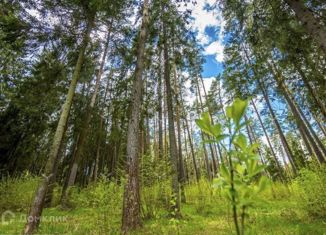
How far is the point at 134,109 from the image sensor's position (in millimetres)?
5594

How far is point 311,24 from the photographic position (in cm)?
414

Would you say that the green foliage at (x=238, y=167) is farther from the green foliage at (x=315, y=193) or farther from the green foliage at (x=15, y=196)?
the green foliage at (x=15, y=196)

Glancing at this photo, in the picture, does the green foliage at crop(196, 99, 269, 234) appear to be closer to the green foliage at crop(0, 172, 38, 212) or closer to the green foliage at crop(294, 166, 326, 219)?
the green foliage at crop(294, 166, 326, 219)

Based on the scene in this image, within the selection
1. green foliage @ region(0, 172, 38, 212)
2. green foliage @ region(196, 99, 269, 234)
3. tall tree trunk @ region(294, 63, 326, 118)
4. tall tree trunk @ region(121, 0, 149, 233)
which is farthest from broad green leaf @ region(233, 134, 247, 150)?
green foliage @ region(0, 172, 38, 212)

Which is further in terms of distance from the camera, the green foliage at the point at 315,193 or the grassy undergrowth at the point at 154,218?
the green foliage at the point at 315,193

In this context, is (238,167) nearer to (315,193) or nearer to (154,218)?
(315,193)

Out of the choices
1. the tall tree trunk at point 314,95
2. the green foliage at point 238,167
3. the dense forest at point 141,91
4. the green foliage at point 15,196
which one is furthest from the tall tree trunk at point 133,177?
the tall tree trunk at point 314,95

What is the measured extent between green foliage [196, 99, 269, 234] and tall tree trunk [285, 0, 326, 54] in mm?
4418

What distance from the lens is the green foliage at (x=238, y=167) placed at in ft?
2.07

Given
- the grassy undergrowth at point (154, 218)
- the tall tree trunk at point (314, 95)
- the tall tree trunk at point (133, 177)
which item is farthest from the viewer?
the tall tree trunk at point (314, 95)

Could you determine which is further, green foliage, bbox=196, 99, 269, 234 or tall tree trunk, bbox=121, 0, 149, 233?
tall tree trunk, bbox=121, 0, 149, 233

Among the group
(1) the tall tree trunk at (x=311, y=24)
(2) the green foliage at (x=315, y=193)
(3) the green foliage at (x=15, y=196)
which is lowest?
(2) the green foliage at (x=315, y=193)

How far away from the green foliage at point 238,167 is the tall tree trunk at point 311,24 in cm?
442

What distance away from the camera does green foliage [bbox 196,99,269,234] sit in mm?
630
